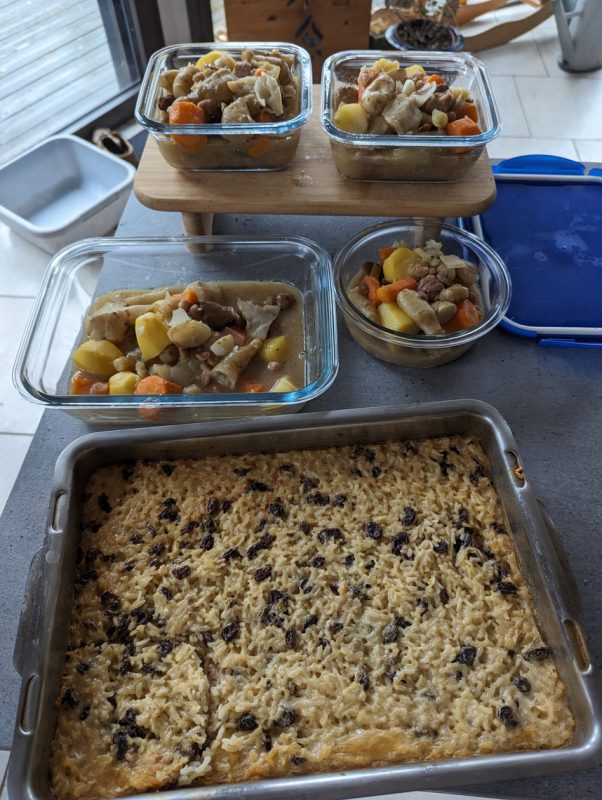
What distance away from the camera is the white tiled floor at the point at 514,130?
6.25ft

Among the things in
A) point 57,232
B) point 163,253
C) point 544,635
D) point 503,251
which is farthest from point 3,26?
point 544,635

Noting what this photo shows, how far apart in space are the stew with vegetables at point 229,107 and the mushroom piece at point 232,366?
379 millimetres

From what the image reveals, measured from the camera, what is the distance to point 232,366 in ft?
3.72

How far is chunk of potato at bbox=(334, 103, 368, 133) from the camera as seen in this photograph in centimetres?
116

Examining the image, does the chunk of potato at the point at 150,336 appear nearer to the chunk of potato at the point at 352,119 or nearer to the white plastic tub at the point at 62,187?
the chunk of potato at the point at 352,119

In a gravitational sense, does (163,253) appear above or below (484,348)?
above

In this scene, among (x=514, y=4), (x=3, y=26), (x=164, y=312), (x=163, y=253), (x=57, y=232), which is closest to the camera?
(x=164, y=312)

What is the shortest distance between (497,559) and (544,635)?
12 centimetres

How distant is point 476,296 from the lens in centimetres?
123

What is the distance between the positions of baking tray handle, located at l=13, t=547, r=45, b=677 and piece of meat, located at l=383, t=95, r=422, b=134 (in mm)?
948

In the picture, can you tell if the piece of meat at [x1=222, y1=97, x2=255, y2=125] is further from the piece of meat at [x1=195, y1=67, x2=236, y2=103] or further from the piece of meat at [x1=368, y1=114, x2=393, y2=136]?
the piece of meat at [x1=368, y1=114, x2=393, y2=136]

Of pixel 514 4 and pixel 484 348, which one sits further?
pixel 514 4

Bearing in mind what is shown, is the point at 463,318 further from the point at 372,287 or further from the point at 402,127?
the point at 402,127

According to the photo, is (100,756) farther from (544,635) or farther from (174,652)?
(544,635)
